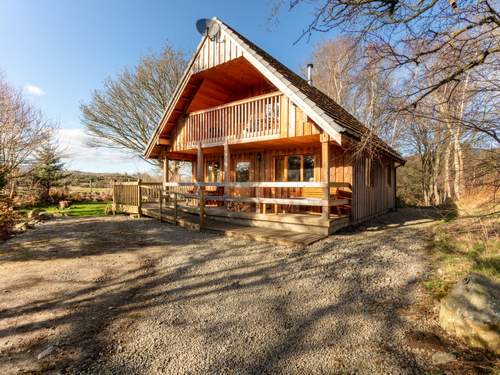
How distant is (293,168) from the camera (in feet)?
33.4

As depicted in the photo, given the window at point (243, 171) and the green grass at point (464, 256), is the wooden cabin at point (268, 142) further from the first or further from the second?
the green grass at point (464, 256)

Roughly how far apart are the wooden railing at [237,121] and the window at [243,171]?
7.39ft

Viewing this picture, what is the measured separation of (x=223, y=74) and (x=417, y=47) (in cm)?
755

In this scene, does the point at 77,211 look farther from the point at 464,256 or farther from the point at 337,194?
the point at 464,256

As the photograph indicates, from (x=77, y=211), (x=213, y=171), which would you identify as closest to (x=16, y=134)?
(x=77, y=211)

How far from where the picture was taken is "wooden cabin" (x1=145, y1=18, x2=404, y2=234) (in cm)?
726

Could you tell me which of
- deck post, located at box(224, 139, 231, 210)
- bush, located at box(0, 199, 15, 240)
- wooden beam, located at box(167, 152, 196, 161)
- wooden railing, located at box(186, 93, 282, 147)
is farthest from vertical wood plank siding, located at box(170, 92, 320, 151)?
bush, located at box(0, 199, 15, 240)

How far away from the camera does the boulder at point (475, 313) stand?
90.7 inches

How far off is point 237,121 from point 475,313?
8.03 meters

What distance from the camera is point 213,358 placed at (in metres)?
2.33

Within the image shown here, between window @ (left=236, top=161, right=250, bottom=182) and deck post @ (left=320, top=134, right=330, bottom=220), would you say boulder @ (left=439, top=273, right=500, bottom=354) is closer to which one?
deck post @ (left=320, top=134, right=330, bottom=220)

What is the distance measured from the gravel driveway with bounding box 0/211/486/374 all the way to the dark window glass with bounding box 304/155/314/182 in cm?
418

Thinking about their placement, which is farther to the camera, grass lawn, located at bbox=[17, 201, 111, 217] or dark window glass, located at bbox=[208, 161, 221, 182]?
dark window glass, located at bbox=[208, 161, 221, 182]

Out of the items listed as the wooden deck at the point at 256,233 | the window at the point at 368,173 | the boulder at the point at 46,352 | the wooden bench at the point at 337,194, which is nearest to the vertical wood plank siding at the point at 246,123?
the wooden bench at the point at 337,194
